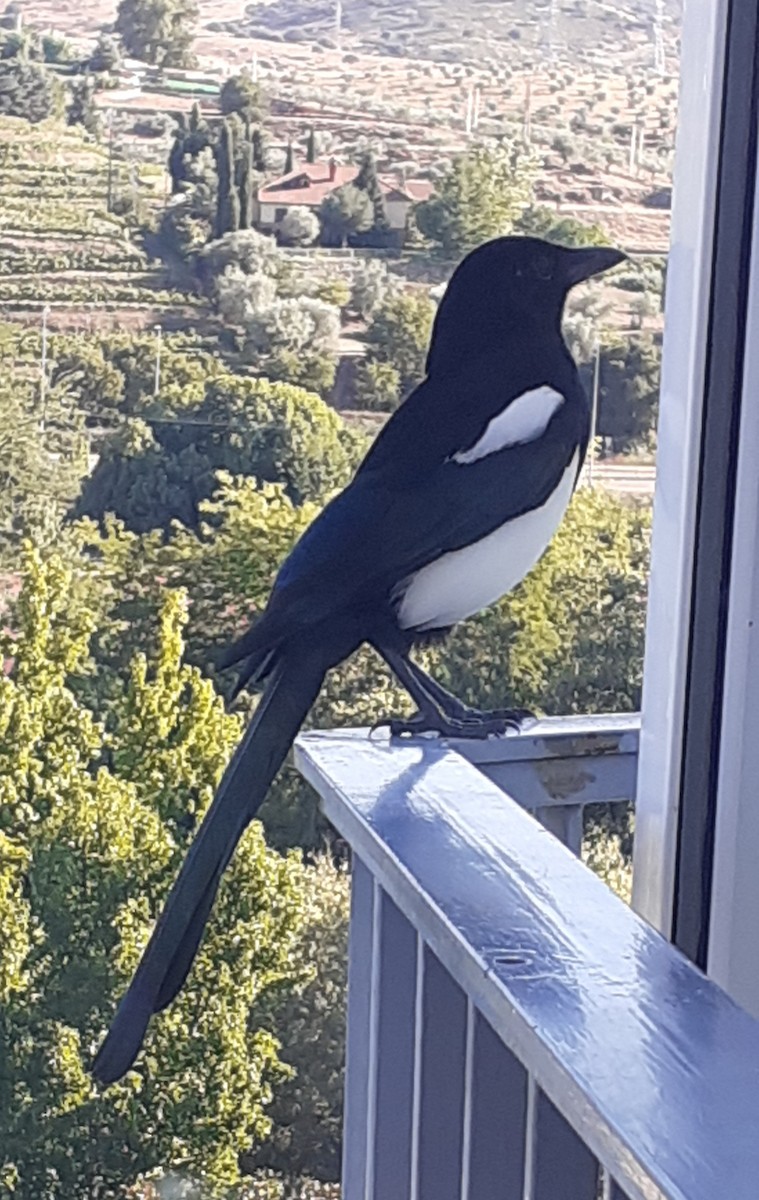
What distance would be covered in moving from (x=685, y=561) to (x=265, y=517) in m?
0.61

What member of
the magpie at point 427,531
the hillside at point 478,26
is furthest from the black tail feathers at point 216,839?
the hillside at point 478,26

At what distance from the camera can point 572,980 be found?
1.89 feet

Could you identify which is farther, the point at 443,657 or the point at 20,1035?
the point at 20,1035

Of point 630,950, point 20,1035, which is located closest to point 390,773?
point 630,950

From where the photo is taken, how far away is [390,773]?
2.89 feet

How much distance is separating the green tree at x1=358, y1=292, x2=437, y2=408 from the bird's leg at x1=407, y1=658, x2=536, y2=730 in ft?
1.04

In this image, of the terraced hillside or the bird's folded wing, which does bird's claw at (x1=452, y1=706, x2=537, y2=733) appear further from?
the terraced hillside

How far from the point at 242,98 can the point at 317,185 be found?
97 mm

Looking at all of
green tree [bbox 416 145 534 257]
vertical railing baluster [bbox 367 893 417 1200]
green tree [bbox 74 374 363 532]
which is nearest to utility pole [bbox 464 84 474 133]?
green tree [bbox 416 145 534 257]

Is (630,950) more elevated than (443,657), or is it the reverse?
(630,950)

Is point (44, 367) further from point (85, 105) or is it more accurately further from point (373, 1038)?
point (373, 1038)

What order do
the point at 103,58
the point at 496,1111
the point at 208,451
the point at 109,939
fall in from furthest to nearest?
the point at 109,939 < the point at 208,451 < the point at 103,58 < the point at 496,1111

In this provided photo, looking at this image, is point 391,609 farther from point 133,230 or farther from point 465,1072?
point 133,230

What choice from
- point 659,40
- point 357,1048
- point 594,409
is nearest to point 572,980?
point 357,1048
